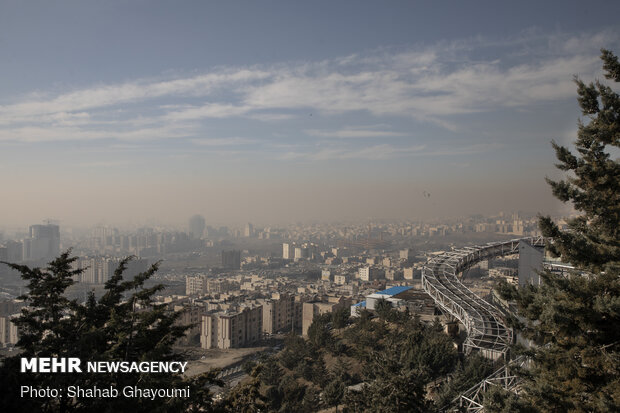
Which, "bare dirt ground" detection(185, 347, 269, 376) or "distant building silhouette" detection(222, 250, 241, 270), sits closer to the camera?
"bare dirt ground" detection(185, 347, 269, 376)

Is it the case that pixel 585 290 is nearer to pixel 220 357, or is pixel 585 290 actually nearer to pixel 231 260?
pixel 220 357

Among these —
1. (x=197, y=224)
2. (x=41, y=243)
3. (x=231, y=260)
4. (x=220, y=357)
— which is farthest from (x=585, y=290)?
(x=197, y=224)

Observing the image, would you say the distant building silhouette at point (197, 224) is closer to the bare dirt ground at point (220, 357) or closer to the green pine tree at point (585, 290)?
the bare dirt ground at point (220, 357)

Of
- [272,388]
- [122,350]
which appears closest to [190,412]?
[122,350]

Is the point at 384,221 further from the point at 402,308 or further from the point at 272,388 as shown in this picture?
the point at 272,388

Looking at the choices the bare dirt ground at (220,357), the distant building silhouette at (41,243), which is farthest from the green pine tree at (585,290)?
the distant building silhouette at (41,243)

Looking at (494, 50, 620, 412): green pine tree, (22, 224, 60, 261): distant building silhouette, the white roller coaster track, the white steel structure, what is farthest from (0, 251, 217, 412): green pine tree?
(22, 224, 60, 261): distant building silhouette

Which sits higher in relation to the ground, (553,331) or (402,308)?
(553,331)

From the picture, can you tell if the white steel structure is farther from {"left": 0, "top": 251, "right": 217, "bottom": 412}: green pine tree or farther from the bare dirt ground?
the bare dirt ground
